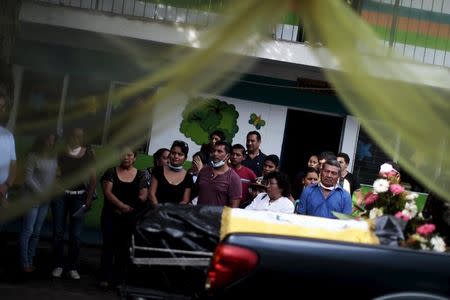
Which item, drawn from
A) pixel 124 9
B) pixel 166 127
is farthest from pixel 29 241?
pixel 166 127

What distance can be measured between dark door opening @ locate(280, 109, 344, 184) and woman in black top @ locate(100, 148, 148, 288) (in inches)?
174

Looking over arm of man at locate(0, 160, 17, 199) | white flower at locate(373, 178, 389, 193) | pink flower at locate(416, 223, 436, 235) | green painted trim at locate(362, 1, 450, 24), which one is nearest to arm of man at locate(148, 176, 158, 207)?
white flower at locate(373, 178, 389, 193)

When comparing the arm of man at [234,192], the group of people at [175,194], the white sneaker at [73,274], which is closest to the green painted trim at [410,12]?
the group of people at [175,194]

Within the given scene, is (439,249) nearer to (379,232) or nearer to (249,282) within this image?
(379,232)

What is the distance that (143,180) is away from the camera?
30.7 ft

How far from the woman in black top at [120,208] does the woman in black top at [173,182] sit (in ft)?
0.82

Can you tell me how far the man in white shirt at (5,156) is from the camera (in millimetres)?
3197

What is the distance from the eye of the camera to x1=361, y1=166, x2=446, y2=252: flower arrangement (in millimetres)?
5863

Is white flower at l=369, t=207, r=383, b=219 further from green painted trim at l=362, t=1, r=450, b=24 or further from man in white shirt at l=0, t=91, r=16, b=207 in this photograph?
man in white shirt at l=0, t=91, r=16, b=207

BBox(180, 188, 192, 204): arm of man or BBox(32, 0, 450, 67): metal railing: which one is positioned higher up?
BBox(32, 0, 450, 67): metal railing

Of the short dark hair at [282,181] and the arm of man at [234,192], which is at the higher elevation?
the short dark hair at [282,181]

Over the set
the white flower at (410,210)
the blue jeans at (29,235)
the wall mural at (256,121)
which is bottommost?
the blue jeans at (29,235)

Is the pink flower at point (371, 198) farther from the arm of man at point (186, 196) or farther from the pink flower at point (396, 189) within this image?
the arm of man at point (186, 196)

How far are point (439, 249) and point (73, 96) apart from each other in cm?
356
